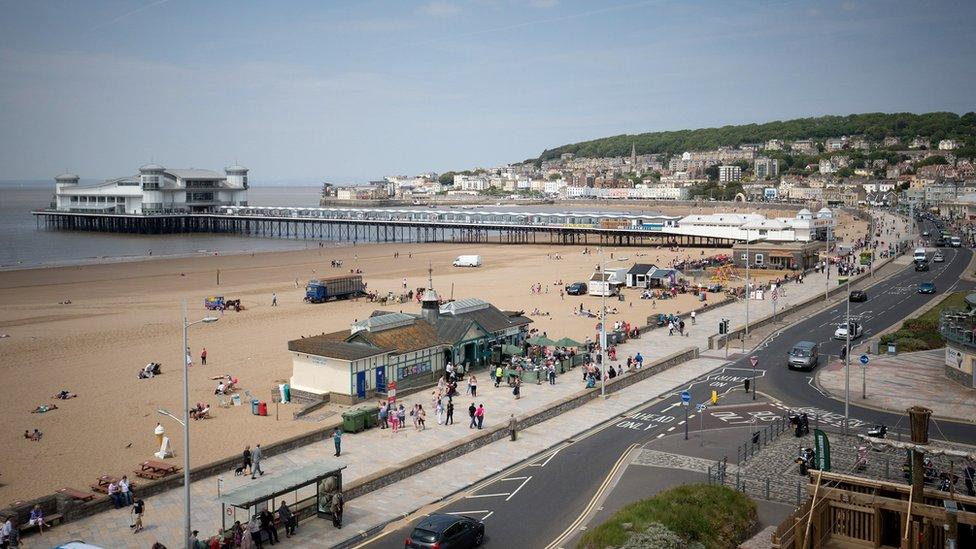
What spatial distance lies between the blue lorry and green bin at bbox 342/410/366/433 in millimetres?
30125

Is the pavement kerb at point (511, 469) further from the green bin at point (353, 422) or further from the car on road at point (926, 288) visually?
the car on road at point (926, 288)

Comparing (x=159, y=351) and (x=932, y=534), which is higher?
(x=932, y=534)

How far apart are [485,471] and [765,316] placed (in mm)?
28783

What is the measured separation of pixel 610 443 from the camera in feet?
70.6

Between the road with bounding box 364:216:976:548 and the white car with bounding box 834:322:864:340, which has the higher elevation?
the white car with bounding box 834:322:864:340

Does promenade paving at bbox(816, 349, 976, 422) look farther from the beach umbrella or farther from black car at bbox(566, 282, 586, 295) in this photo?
black car at bbox(566, 282, 586, 295)

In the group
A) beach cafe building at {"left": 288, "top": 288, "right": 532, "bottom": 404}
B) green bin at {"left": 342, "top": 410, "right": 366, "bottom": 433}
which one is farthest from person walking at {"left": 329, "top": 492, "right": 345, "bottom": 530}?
beach cafe building at {"left": 288, "top": 288, "right": 532, "bottom": 404}

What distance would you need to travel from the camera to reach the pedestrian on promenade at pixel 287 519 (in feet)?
51.3

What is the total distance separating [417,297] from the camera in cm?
5431

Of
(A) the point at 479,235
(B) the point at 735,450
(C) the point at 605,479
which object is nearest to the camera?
(C) the point at 605,479

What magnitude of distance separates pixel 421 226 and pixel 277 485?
329ft

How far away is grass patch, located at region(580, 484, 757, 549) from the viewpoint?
13328mm

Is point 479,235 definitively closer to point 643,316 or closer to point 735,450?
point 643,316

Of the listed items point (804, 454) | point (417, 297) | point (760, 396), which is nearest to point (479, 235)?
point (417, 297)
